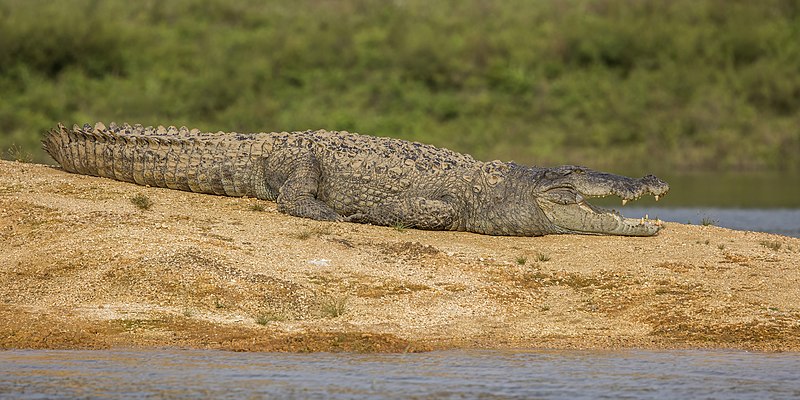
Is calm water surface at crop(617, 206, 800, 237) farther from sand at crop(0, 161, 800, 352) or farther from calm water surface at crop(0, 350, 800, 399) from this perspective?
calm water surface at crop(0, 350, 800, 399)

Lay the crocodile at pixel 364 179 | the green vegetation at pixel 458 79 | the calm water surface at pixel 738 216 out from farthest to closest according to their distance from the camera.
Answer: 1. the green vegetation at pixel 458 79
2. the calm water surface at pixel 738 216
3. the crocodile at pixel 364 179

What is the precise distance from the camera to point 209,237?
408 inches

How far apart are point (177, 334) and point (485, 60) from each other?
83.4 feet

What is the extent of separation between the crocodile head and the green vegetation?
16902 millimetres

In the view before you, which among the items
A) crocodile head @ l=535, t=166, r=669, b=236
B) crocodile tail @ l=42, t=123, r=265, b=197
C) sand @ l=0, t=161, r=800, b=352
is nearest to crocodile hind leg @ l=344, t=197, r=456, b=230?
sand @ l=0, t=161, r=800, b=352

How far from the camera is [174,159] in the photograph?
12.2m

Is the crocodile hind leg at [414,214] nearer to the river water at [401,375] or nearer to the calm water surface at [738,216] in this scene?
the river water at [401,375]

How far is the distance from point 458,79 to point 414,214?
2116 cm

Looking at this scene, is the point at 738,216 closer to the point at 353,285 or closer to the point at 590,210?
the point at 590,210

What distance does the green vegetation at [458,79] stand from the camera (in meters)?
29.6

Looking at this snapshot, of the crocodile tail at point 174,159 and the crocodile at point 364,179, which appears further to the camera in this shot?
the crocodile tail at point 174,159

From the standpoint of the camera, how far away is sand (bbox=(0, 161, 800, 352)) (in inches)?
337

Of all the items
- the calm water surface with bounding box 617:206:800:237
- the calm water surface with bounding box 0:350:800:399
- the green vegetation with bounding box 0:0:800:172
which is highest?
the green vegetation with bounding box 0:0:800:172

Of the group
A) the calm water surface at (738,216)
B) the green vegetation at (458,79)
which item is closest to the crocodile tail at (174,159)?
the calm water surface at (738,216)
